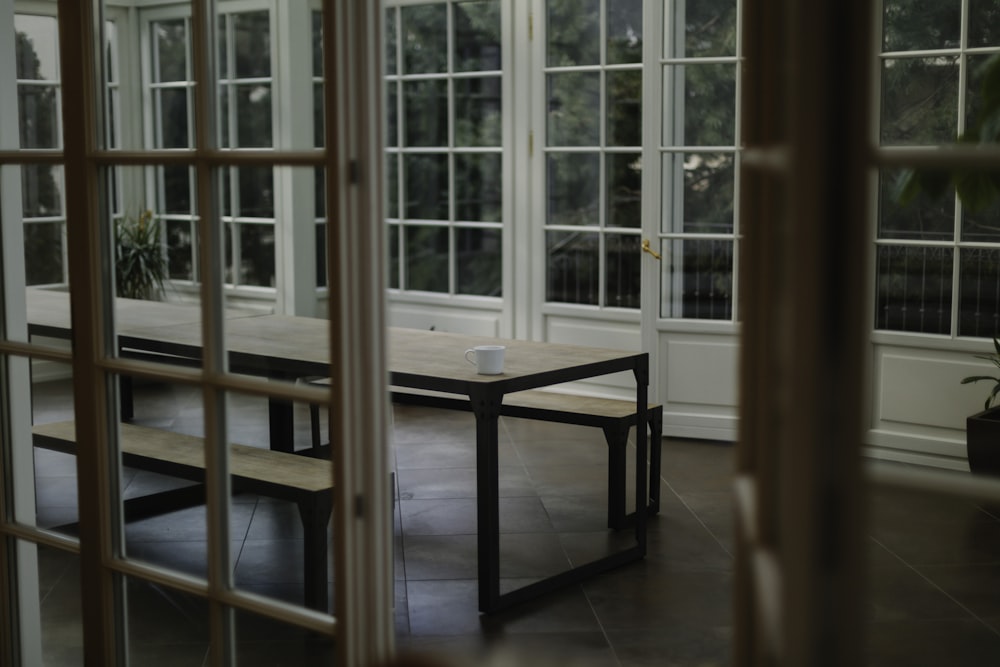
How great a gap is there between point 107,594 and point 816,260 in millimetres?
2019

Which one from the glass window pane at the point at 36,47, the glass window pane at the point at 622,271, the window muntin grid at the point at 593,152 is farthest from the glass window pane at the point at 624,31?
the glass window pane at the point at 36,47

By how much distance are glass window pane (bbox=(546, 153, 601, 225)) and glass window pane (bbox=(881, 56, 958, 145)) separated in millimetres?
1764

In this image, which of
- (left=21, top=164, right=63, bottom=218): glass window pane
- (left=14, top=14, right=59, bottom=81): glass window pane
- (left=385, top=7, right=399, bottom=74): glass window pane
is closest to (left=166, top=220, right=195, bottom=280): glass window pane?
(left=21, top=164, right=63, bottom=218): glass window pane

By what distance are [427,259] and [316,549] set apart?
495 cm

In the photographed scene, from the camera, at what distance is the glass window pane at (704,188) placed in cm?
604

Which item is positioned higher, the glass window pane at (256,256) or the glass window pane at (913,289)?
the glass window pane at (256,256)

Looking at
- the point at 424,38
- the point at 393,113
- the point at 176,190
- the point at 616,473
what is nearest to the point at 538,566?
the point at 616,473

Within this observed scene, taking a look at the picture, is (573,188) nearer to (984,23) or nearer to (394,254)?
(394,254)

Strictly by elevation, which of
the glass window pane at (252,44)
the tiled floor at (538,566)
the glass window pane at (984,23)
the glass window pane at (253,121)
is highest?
the glass window pane at (984,23)

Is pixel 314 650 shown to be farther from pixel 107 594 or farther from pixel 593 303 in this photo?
pixel 593 303

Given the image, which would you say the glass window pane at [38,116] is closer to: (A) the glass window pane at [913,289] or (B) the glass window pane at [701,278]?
(B) the glass window pane at [701,278]

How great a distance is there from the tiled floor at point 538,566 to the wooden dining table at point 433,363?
0.07 metres

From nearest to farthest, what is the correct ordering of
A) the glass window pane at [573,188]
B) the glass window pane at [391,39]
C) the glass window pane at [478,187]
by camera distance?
the glass window pane at [573,188], the glass window pane at [478,187], the glass window pane at [391,39]

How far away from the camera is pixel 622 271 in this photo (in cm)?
662
